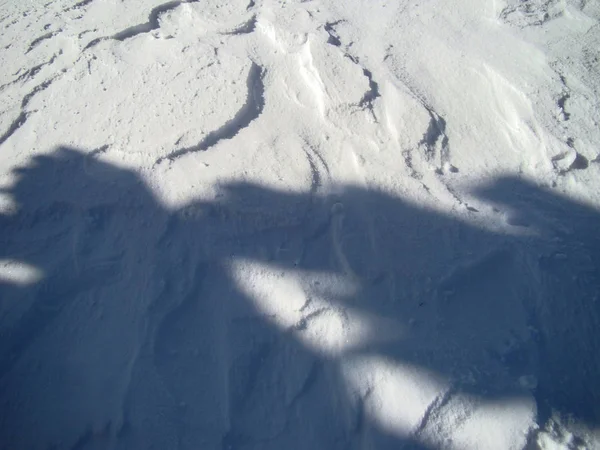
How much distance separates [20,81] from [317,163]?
1863mm

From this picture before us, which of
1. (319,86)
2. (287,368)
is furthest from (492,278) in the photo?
(319,86)

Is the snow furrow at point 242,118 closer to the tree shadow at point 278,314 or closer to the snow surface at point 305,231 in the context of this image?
the snow surface at point 305,231

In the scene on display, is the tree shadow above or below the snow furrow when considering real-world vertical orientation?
below

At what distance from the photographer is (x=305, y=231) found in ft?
6.81

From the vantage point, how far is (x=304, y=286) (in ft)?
6.38

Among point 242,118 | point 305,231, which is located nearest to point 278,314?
point 305,231

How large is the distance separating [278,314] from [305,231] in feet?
1.28

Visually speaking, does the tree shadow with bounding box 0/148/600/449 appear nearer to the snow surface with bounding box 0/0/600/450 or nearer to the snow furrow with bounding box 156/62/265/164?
the snow surface with bounding box 0/0/600/450

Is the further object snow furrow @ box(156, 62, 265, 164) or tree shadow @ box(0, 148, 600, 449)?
snow furrow @ box(156, 62, 265, 164)

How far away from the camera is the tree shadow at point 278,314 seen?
169 cm

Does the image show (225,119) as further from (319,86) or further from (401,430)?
(401,430)

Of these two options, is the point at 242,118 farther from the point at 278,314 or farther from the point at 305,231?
the point at 278,314

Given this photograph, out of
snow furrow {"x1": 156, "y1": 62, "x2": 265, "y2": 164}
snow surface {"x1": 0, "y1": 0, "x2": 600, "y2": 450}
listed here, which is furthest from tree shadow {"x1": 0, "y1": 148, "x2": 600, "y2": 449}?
snow furrow {"x1": 156, "y1": 62, "x2": 265, "y2": 164}

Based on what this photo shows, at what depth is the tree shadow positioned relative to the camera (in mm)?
1692
